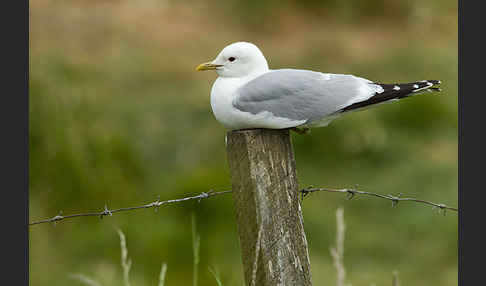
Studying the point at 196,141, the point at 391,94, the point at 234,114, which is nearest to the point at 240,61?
the point at 234,114

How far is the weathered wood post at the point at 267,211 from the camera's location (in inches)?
95.2

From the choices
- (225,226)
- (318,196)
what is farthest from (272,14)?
(225,226)

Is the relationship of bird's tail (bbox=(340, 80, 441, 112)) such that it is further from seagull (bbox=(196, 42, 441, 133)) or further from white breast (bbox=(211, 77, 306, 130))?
white breast (bbox=(211, 77, 306, 130))

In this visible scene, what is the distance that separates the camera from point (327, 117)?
9.16 feet

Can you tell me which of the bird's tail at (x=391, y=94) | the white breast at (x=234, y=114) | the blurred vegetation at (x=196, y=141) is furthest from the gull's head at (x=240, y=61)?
the blurred vegetation at (x=196, y=141)

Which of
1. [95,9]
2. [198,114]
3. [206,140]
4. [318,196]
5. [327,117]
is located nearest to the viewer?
[327,117]

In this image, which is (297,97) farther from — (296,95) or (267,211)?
(267,211)

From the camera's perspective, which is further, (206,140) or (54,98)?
(206,140)

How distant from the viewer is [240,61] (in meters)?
2.86

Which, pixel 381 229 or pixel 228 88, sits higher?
pixel 228 88

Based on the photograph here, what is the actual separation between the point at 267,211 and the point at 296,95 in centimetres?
53

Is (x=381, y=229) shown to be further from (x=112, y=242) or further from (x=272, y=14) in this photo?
(x=272, y=14)

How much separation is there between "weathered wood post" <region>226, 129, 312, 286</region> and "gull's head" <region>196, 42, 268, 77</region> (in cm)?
45

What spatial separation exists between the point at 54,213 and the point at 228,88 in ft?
8.47
